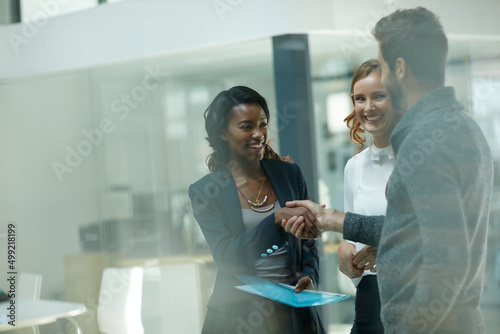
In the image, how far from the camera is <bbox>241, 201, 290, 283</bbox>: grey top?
2473 mm

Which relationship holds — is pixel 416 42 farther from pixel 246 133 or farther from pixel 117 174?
pixel 117 174

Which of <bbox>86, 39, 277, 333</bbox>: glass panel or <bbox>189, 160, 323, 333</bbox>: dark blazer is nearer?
<bbox>189, 160, 323, 333</bbox>: dark blazer

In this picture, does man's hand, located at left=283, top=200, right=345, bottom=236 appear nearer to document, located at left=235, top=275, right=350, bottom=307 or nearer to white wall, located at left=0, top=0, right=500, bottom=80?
document, located at left=235, top=275, right=350, bottom=307

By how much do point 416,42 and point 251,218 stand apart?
99 cm

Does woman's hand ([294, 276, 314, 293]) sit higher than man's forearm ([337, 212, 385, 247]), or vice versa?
man's forearm ([337, 212, 385, 247])

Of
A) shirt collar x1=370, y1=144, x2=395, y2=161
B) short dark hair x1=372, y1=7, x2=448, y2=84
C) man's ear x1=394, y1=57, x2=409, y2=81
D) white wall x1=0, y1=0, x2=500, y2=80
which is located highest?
white wall x1=0, y1=0, x2=500, y2=80

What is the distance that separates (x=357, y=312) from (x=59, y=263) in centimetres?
183

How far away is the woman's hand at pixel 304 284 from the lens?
253 cm

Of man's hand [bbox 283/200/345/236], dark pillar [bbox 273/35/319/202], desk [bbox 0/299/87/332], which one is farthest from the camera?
dark pillar [bbox 273/35/319/202]

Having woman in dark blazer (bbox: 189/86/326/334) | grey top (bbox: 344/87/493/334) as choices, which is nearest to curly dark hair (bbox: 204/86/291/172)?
woman in dark blazer (bbox: 189/86/326/334)

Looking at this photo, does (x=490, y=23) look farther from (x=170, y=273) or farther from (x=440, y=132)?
(x=170, y=273)

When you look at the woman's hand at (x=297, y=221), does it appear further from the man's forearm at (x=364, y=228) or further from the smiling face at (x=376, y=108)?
the smiling face at (x=376, y=108)

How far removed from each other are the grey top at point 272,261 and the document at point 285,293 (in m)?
0.04

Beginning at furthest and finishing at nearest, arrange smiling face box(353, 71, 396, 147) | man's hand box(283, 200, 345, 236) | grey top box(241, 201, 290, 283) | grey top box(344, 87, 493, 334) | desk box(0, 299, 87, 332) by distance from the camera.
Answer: desk box(0, 299, 87, 332), grey top box(241, 201, 290, 283), smiling face box(353, 71, 396, 147), man's hand box(283, 200, 345, 236), grey top box(344, 87, 493, 334)
